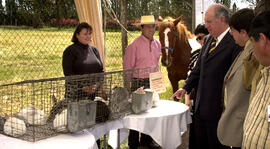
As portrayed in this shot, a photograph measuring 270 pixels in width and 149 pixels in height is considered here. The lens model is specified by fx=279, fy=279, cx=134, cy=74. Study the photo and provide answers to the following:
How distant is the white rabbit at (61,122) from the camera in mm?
1986

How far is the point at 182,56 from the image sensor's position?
18.7 feet

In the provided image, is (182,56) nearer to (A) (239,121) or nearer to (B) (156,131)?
(B) (156,131)

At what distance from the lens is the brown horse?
5367mm

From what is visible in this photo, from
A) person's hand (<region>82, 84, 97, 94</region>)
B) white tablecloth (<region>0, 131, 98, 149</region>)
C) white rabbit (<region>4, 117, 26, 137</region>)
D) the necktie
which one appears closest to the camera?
white tablecloth (<region>0, 131, 98, 149</region>)

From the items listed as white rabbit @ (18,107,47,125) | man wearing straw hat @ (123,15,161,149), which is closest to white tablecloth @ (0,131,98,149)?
white rabbit @ (18,107,47,125)

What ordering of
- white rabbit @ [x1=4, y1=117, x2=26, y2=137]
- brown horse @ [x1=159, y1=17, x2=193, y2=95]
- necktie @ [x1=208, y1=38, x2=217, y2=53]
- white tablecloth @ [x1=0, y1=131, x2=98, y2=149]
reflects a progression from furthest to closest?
brown horse @ [x1=159, y1=17, x2=193, y2=95]
necktie @ [x1=208, y1=38, x2=217, y2=53]
white rabbit @ [x1=4, y1=117, x2=26, y2=137]
white tablecloth @ [x1=0, y1=131, x2=98, y2=149]

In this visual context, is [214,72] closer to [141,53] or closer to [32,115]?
[141,53]

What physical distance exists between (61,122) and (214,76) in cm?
146

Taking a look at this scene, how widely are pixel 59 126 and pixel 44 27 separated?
2774 mm

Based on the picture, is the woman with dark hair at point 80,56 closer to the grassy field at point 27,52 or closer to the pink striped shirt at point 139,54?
the pink striped shirt at point 139,54

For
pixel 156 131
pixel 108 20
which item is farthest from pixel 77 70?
pixel 108 20

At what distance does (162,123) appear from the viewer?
2652 mm

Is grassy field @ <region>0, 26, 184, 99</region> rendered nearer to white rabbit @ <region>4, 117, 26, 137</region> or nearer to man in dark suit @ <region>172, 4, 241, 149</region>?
white rabbit @ <region>4, 117, 26, 137</region>

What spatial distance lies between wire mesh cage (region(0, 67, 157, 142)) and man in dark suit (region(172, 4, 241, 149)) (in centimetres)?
98
